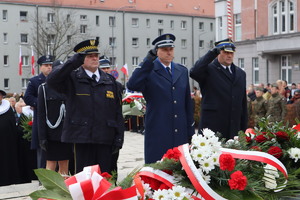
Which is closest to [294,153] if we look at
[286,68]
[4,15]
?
[286,68]

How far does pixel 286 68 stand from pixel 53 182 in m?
32.4

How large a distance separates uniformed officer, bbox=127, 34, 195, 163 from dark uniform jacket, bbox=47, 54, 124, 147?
367mm

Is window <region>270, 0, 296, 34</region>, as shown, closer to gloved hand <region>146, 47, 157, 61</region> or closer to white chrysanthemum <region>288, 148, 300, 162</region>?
gloved hand <region>146, 47, 157, 61</region>

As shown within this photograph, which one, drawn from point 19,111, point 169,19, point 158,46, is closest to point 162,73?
point 158,46

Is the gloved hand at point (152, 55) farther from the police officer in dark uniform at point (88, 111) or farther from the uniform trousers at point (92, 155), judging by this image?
the uniform trousers at point (92, 155)

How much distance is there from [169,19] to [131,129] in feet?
170

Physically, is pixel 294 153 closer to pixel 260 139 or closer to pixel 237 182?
pixel 260 139

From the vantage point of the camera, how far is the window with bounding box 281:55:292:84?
109 feet

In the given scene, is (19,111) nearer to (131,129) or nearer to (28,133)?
(28,133)

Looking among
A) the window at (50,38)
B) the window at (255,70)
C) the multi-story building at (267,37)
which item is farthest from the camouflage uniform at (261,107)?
the window at (50,38)

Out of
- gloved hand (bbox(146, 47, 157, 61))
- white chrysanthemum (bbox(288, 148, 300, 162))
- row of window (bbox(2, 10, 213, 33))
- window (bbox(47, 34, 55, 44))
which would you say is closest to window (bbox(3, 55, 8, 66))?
row of window (bbox(2, 10, 213, 33))

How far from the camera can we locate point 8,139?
8492mm

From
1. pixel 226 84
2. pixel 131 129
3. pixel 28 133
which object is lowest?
pixel 131 129

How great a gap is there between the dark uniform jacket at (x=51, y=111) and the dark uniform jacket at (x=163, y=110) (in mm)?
1849
